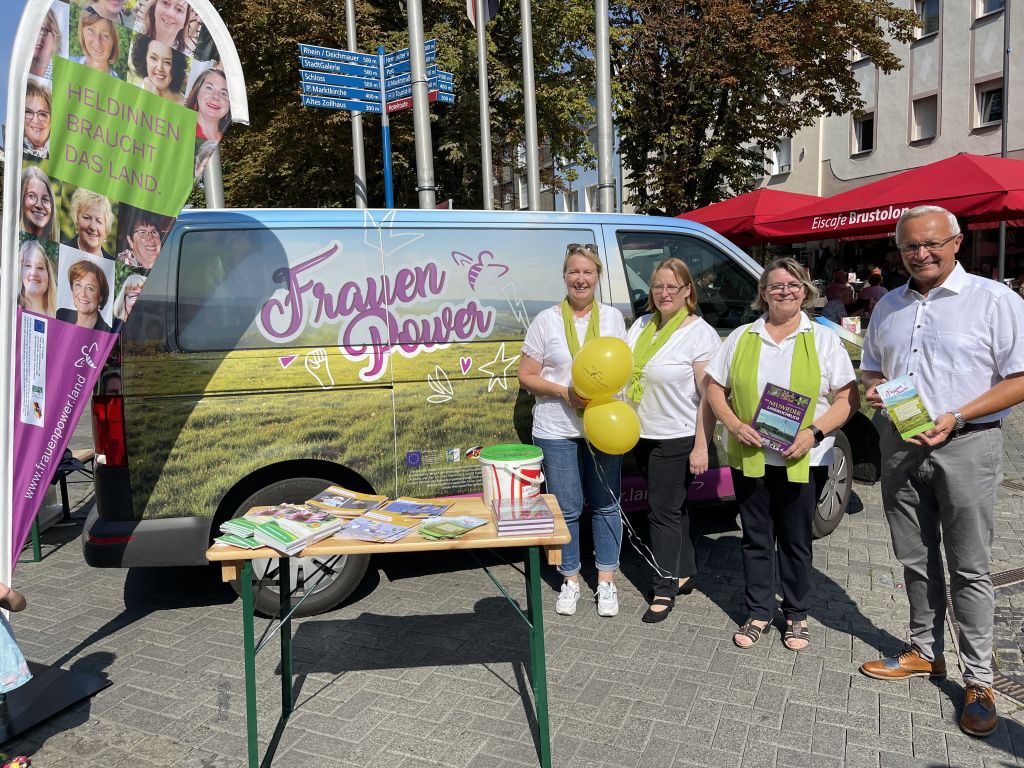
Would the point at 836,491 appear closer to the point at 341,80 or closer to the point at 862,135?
the point at 341,80

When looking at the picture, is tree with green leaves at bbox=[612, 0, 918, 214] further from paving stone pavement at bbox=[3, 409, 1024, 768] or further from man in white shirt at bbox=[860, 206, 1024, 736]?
man in white shirt at bbox=[860, 206, 1024, 736]

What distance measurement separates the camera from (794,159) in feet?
86.3

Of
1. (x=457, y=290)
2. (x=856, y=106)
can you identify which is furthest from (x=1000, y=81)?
(x=457, y=290)

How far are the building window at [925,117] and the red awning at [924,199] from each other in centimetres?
1470

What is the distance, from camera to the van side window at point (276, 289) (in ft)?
12.6

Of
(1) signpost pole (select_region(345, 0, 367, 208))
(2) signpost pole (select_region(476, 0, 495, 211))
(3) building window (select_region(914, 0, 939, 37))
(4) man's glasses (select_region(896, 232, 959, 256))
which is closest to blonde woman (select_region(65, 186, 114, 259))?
(4) man's glasses (select_region(896, 232, 959, 256))

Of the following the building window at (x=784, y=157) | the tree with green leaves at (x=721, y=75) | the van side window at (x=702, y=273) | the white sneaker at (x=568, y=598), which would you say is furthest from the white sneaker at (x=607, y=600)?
the building window at (x=784, y=157)

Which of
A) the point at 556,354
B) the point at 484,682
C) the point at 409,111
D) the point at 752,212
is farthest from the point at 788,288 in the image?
the point at 409,111

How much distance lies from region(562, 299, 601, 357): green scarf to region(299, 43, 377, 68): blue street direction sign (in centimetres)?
666

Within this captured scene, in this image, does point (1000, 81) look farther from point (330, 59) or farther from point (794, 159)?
point (330, 59)

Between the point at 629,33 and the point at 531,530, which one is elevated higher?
the point at 629,33

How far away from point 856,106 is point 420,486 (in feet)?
58.7

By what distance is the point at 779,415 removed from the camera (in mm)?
3467

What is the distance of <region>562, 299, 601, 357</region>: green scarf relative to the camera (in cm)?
387
